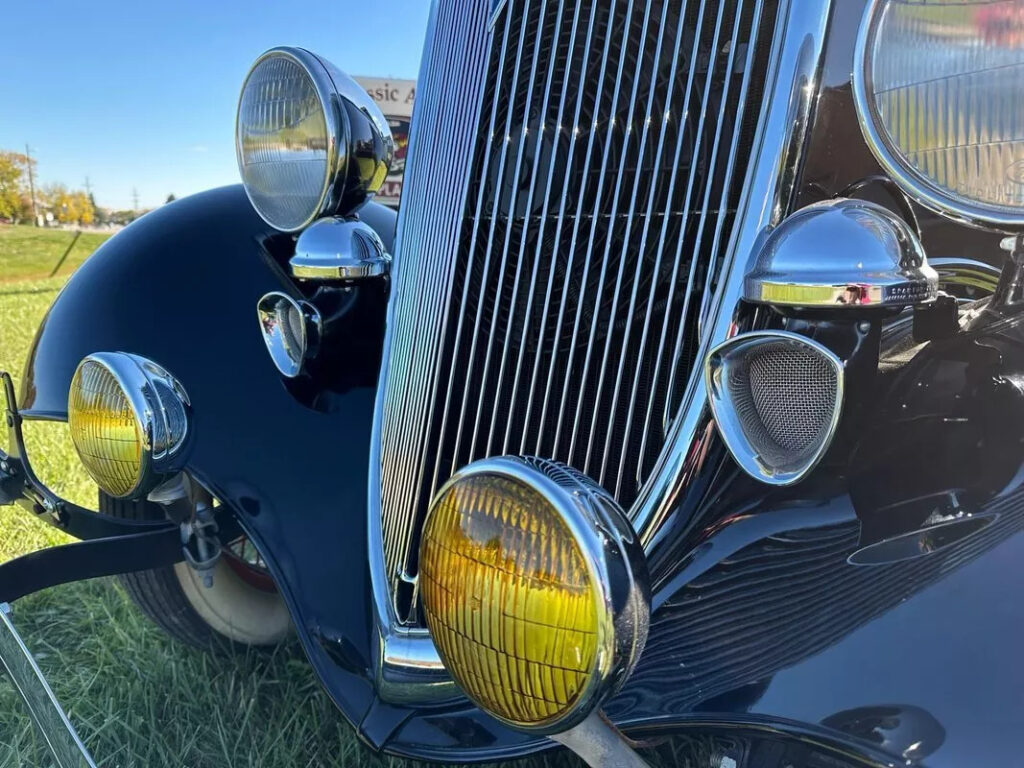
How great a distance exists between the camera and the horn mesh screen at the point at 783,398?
3.07ft

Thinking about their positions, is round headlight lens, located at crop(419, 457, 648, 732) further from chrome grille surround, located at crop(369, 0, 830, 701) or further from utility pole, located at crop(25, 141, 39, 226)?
utility pole, located at crop(25, 141, 39, 226)

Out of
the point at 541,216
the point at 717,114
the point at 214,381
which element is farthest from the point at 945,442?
the point at 214,381

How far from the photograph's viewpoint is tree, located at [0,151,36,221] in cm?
1503

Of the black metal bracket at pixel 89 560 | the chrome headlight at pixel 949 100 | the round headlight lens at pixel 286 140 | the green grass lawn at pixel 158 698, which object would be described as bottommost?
the green grass lawn at pixel 158 698

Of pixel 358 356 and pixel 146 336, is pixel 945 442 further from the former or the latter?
pixel 146 336

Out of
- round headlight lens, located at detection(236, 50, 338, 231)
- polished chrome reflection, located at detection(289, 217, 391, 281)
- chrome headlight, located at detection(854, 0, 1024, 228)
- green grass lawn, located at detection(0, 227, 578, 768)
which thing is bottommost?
green grass lawn, located at detection(0, 227, 578, 768)

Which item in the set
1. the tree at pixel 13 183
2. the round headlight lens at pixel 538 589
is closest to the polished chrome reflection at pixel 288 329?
the round headlight lens at pixel 538 589

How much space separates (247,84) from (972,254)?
1203 millimetres

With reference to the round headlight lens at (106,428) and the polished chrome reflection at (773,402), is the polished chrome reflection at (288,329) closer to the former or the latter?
the round headlight lens at (106,428)

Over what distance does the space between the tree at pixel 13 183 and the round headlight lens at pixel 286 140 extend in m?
15.8

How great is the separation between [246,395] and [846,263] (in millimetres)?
1077

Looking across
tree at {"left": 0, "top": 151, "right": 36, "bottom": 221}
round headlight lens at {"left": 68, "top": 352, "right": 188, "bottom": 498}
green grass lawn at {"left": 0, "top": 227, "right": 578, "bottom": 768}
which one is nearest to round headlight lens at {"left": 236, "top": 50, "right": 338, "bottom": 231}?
round headlight lens at {"left": 68, "top": 352, "right": 188, "bottom": 498}

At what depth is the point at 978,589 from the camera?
86cm

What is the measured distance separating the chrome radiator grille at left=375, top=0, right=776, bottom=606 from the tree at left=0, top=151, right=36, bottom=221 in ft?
53.0
